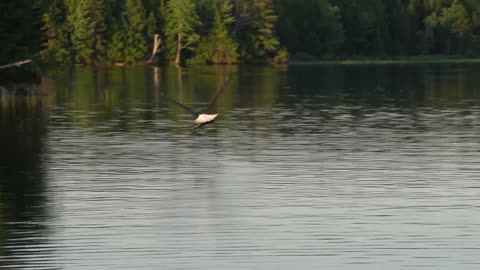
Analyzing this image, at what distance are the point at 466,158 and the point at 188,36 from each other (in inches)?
5169

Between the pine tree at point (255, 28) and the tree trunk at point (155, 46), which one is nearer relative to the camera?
the tree trunk at point (155, 46)

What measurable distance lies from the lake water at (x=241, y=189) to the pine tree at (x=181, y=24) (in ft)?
324

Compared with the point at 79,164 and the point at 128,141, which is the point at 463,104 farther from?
the point at 79,164

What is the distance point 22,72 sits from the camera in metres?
86.6

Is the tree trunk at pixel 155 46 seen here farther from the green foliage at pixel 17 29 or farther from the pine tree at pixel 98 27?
the green foliage at pixel 17 29

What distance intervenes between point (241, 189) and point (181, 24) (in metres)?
137

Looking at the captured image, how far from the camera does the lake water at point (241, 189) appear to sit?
28.3 meters

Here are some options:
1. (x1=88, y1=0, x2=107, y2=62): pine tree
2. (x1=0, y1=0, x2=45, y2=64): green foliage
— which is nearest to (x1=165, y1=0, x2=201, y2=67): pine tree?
(x1=88, y1=0, x2=107, y2=62): pine tree

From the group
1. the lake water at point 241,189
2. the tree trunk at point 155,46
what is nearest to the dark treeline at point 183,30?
the tree trunk at point 155,46

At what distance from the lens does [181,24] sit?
173875 mm

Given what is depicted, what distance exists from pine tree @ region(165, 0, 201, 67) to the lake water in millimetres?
98733

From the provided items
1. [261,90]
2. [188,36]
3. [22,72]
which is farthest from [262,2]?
[22,72]

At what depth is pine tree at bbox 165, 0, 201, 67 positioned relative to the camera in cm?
17350

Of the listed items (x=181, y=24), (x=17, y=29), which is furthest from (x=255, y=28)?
(x=17, y=29)
